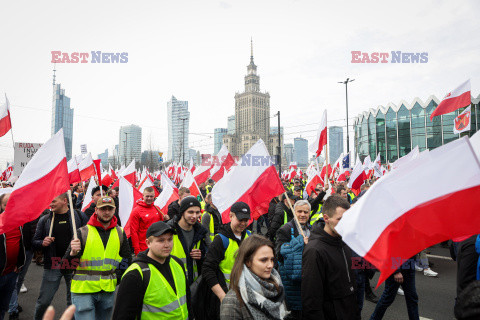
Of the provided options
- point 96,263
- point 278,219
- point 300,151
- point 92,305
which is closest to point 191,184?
point 278,219

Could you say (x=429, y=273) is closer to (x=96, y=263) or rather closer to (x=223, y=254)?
(x=223, y=254)

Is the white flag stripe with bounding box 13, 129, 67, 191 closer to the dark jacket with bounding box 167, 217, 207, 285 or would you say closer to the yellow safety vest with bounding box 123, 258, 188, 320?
the dark jacket with bounding box 167, 217, 207, 285

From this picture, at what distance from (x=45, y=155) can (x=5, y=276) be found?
1700mm

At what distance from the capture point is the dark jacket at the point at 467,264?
3023 millimetres

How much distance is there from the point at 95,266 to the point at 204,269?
1298 mm

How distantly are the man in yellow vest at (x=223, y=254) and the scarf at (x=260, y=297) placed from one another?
85 cm

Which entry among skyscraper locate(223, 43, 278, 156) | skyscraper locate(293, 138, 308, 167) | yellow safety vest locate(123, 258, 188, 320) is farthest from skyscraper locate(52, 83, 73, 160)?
skyscraper locate(293, 138, 308, 167)

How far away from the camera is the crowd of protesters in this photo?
246cm

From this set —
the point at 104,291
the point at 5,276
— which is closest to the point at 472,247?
the point at 104,291

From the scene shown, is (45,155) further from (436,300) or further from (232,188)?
(436,300)

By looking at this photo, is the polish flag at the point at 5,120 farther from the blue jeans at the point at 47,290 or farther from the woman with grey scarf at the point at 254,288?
the woman with grey scarf at the point at 254,288

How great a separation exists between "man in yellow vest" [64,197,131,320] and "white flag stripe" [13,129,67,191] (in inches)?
34.6

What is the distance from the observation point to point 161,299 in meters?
2.65

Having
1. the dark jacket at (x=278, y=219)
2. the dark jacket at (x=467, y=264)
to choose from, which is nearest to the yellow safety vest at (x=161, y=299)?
the dark jacket at (x=467, y=264)
